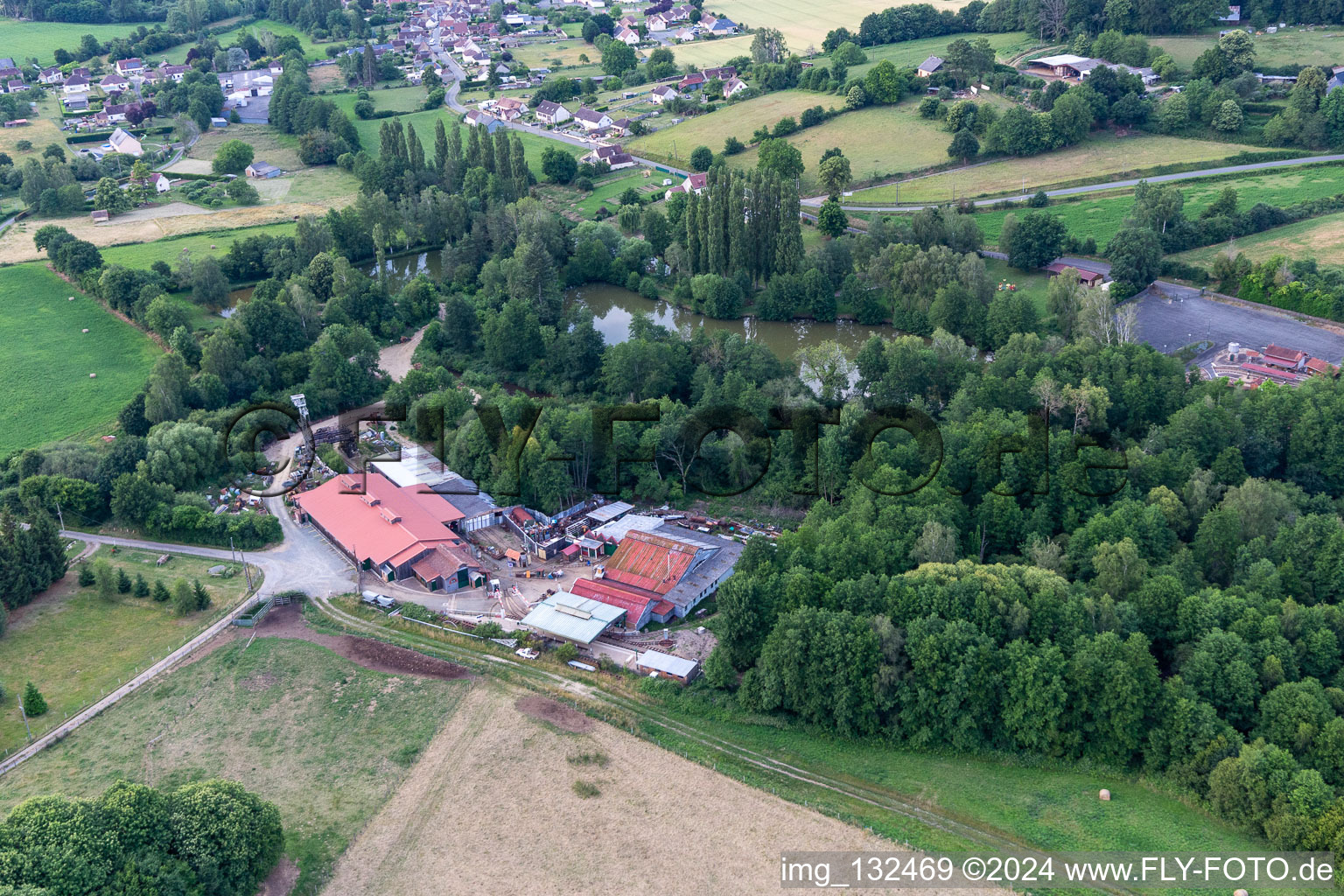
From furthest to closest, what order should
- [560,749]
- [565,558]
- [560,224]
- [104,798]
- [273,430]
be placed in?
[560,224] → [273,430] → [565,558] → [560,749] → [104,798]

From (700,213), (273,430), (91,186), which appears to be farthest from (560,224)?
(91,186)

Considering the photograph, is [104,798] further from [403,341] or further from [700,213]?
[700,213]

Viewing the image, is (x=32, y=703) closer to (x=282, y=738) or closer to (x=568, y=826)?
(x=282, y=738)

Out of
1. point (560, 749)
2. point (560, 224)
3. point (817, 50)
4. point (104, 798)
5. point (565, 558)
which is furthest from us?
point (817, 50)

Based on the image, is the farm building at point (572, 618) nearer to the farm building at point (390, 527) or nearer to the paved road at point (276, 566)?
the farm building at point (390, 527)

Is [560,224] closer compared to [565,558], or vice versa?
[565,558]

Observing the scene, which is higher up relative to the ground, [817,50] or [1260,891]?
[817,50]
